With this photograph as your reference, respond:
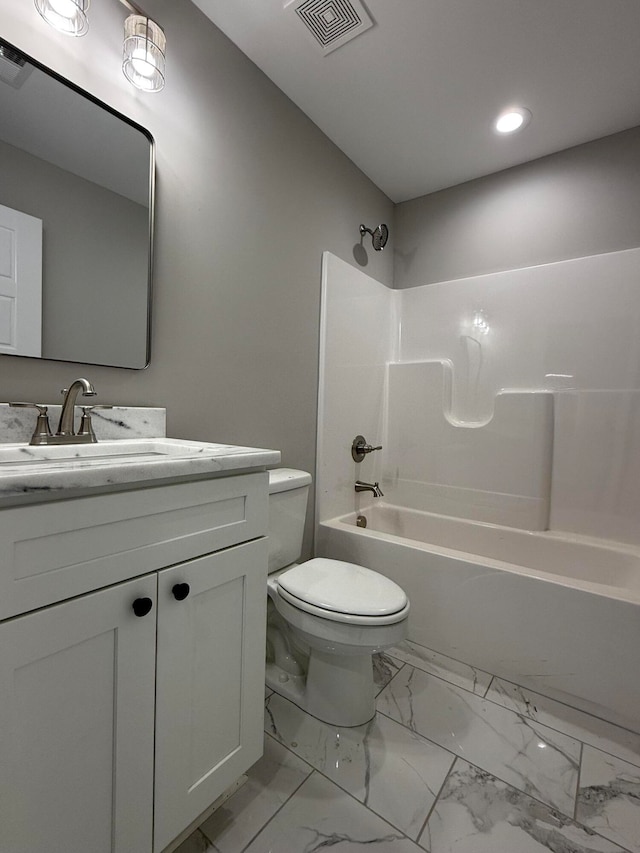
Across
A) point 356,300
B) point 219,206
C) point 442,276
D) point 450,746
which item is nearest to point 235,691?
point 450,746

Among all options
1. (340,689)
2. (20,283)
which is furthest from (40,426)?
(340,689)

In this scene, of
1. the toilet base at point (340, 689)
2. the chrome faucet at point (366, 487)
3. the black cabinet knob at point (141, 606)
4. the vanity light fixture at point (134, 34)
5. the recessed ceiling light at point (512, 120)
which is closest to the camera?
the black cabinet knob at point (141, 606)

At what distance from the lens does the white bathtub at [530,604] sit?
4.41 ft

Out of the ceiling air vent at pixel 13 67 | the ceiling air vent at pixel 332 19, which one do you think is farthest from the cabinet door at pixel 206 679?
the ceiling air vent at pixel 332 19

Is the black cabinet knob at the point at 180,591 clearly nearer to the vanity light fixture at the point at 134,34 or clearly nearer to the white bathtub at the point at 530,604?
the white bathtub at the point at 530,604

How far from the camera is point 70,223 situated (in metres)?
1.07

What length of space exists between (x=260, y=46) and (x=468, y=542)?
2437mm

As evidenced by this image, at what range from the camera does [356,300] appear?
2234 millimetres

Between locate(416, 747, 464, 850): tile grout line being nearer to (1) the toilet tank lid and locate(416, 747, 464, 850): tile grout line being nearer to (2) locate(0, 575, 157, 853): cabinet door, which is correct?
(2) locate(0, 575, 157, 853): cabinet door

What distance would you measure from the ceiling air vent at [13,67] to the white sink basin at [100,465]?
89cm

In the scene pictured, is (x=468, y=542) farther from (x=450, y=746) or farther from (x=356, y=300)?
(x=356, y=300)

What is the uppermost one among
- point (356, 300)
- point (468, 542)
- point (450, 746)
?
point (356, 300)

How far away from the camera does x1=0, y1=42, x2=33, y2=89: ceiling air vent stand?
3.08 ft

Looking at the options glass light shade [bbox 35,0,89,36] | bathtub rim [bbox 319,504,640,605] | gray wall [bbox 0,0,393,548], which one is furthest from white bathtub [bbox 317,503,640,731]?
glass light shade [bbox 35,0,89,36]
